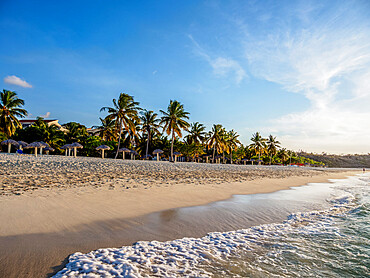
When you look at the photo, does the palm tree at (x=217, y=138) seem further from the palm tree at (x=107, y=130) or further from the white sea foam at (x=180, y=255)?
the white sea foam at (x=180, y=255)

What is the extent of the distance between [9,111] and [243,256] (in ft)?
133

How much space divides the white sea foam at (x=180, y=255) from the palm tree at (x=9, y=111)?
125ft

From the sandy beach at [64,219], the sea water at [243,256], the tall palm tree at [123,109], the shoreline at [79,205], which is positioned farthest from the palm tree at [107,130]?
the sea water at [243,256]

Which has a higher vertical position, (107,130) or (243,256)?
(107,130)

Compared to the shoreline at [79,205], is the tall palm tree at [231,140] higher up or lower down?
higher up

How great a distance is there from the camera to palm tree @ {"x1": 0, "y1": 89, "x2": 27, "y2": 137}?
30.5 metres

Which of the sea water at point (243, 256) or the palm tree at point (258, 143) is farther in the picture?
the palm tree at point (258, 143)

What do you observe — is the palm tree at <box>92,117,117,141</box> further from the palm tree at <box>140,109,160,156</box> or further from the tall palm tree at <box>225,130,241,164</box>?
the tall palm tree at <box>225,130,241,164</box>

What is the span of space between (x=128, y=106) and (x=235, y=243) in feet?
111

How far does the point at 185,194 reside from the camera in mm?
7020

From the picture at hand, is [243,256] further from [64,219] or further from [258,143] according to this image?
[258,143]

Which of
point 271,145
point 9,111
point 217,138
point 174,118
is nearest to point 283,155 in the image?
point 271,145

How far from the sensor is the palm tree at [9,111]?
100 ft

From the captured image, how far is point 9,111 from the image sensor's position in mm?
31359
